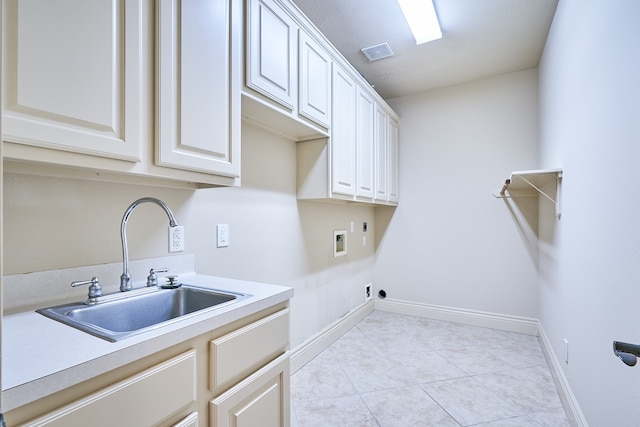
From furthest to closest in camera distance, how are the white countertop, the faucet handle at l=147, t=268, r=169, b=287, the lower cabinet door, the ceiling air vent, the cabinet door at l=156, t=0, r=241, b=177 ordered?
1. the ceiling air vent
2. the faucet handle at l=147, t=268, r=169, b=287
3. the cabinet door at l=156, t=0, r=241, b=177
4. the lower cabinet door
5. the white countertop

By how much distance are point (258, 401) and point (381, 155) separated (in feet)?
8.47

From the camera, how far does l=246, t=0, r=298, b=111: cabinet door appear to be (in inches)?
61.5

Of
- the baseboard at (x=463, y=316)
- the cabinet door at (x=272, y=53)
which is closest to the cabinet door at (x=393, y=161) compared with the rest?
the baseboard at (x=463, y=316)

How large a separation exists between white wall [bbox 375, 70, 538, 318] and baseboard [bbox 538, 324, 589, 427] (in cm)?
72

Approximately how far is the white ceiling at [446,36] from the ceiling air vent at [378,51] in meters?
0.04

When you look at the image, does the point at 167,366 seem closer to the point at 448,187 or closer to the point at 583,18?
the point at 583,18

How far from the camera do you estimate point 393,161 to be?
3619 mm

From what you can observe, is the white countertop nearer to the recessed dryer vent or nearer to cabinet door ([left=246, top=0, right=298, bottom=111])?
cabinet door ([left=246, top=0, right=298, bottom=111])

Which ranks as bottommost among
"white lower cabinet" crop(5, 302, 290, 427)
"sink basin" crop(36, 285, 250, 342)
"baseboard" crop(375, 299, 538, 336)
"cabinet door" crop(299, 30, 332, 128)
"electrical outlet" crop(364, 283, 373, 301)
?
"baseboard" crop(375, 299, 538, 336)

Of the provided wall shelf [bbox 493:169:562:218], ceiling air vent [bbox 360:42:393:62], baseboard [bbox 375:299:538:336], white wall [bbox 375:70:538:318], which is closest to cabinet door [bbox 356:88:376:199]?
ceiling air vent [bbox 360:42:393:62]

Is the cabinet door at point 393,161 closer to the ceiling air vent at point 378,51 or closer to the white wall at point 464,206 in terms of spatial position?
the white wall at point 464,206

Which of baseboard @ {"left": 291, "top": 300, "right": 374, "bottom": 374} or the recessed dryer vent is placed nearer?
baseboard @ {"left": 291, "top": 300, "right": 374, "bottom": 374}

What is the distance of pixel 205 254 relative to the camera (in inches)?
67.5

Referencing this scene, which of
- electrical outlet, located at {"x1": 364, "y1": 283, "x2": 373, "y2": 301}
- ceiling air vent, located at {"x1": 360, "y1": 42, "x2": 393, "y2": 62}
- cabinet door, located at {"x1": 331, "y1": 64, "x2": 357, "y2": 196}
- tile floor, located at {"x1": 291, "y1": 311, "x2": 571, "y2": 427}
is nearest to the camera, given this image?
tile floor, located at {"x1": 291, "y1": 311, "x2": 571, "y2": 427}
